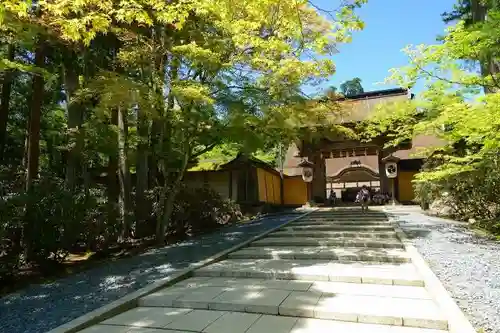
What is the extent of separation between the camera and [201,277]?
620 cm

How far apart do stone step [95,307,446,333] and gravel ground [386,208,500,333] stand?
62 centimetres

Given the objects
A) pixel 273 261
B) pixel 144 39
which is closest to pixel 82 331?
pixel 273 261

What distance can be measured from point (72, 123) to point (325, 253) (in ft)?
22.8

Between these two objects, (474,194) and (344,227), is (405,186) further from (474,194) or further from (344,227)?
(344,227)

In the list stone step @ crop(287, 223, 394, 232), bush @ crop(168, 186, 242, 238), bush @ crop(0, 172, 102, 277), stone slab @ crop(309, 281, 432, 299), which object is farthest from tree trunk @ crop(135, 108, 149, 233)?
stone slab @ crop(309, 281, 432, 299)

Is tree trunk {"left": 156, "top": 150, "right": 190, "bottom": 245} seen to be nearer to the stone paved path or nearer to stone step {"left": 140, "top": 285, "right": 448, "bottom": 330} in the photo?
the stone paved path

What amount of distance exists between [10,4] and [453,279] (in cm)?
649

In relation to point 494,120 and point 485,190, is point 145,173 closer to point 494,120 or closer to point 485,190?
point 494,120

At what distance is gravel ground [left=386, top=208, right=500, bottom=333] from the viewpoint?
12.7 ft

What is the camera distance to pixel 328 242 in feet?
27.0

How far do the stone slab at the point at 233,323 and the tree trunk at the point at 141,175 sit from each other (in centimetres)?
616

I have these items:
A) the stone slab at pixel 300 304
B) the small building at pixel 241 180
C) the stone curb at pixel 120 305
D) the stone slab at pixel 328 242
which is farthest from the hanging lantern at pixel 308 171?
the stone slab at pixel 300 304

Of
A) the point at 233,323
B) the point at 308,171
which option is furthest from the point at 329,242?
the point at 308,171

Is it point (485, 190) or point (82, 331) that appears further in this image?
point (485, 190)
